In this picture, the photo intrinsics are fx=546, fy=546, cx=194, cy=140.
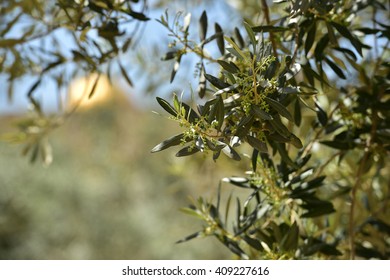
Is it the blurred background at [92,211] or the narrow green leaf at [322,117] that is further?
the blurred background at [92,211]

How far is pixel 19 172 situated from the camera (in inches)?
182

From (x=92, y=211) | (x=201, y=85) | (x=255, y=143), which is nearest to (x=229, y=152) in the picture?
(x=255, y=143)

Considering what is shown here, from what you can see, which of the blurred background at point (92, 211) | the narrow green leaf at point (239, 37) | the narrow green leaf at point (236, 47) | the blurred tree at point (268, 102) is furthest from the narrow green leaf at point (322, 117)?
the blurred background at point (92, 211)

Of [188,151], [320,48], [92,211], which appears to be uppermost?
[320,48]

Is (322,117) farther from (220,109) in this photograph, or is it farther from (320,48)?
(220,109)

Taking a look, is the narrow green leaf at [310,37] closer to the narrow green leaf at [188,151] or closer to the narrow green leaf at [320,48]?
the narrow green leaf at [320,48]

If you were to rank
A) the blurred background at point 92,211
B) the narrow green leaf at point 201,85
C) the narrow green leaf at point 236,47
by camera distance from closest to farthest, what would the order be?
1. the narrow green leaf at point 236,47
2. the narrow green leaf at point 201,85
3. the blurred background at point 92,211

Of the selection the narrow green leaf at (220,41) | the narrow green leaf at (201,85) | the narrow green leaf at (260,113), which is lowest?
the narrow green leaf at (260,113)

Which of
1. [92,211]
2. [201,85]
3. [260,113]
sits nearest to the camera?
[260,113]

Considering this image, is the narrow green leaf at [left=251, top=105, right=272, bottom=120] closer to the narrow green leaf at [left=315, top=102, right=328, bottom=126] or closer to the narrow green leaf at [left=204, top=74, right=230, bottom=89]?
the narrow green leaf at [left=204, top=74, right=230, bottom=89]

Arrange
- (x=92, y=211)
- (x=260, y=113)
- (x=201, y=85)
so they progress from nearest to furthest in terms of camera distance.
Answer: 1. (x=260, y=113)
2. (x=201, y=85)
3. (x=92, y=211)

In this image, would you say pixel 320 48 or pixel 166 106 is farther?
pixel 320 48

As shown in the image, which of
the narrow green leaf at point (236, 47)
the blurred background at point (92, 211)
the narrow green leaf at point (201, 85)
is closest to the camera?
the narrow green leaf at point (236, 47)

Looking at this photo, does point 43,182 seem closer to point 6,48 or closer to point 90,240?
point 90,240
